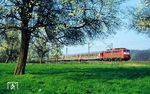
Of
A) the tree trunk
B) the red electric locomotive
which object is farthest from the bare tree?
the red electric locomotive

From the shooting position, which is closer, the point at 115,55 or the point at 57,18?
the point at 57,18

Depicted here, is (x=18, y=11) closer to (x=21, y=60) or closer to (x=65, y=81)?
(x=21, y=60)

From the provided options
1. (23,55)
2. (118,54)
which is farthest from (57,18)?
(118,54)

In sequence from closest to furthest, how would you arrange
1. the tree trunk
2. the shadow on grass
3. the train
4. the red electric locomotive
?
the shadow on grass < the tree trunk < the red electric locomotive < the train

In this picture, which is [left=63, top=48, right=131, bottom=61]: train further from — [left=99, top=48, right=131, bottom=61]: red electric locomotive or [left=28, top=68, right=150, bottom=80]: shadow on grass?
[left=28, top=68, right=150, bottom=80]: shadow on grass

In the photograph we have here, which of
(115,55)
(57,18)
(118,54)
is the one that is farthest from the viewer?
(115,55)

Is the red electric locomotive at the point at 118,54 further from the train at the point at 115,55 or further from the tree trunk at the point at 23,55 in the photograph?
the tree trunk at the point at 23,55

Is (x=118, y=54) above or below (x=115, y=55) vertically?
above

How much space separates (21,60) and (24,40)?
5.43 ft

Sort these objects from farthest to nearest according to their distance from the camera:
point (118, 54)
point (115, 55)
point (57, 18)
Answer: point (115, 55) → point (118, 54) → point (57, 18)

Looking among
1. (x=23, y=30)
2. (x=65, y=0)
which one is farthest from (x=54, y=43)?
(x=65, y=0)

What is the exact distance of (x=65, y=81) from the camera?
25812mm

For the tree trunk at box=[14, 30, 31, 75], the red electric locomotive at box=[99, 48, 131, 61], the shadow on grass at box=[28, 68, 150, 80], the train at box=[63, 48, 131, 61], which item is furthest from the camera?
the train at box=[63, 48, 131, 61]

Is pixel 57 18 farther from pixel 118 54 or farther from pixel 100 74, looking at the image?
pixel 118 54
